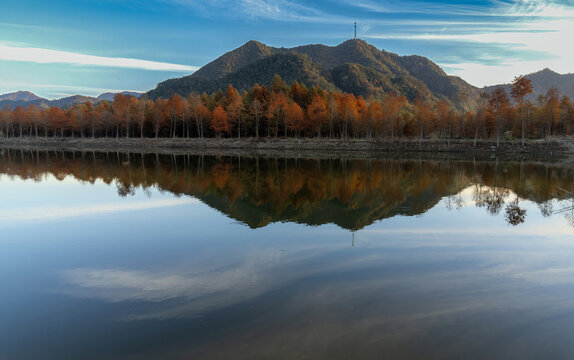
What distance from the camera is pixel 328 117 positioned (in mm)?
75750

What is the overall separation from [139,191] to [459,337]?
21.0 metres

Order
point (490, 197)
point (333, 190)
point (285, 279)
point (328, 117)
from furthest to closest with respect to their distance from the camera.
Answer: point (328, 117) → point (333, 190) → point (490, 197) → point (285, 279)

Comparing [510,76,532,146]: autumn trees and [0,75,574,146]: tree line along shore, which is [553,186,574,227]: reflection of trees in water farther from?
[510,76,532,146]: autumn trees

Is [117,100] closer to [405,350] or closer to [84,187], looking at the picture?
[84,187]

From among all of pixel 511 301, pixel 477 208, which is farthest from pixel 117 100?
pixel 511 301

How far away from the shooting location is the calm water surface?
259 inches

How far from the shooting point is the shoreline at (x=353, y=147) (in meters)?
59.0

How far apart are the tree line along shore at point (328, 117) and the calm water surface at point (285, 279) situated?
183ft

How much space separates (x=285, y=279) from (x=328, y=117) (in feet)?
225

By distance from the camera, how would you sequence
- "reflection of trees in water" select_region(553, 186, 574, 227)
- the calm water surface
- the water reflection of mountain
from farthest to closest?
the water reflection of mountain
"reflection of trees in water" select_region(553, 186, 574, 227)
the calm water surface

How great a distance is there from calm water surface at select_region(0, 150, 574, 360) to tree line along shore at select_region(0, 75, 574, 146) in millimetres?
55846

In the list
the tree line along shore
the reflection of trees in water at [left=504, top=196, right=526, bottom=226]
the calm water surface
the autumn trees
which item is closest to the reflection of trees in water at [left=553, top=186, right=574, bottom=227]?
the calm water surface

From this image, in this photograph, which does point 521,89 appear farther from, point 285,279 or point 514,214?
point 285,279

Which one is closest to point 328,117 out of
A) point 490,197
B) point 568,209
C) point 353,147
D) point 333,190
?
point 353,147
